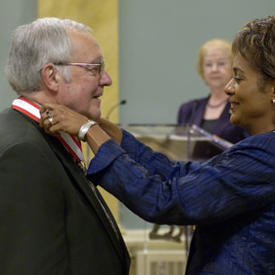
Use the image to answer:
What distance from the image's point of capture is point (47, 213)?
5.71ft

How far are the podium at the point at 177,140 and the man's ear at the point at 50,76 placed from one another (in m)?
1.67

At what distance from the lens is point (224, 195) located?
1.73 meters

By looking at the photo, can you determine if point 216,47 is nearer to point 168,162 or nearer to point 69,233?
point 168,162

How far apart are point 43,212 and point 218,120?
2938mm

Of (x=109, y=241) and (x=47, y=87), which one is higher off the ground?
(x=47, y=87)

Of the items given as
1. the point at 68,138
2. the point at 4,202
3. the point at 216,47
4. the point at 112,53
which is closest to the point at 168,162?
the point at 68,138

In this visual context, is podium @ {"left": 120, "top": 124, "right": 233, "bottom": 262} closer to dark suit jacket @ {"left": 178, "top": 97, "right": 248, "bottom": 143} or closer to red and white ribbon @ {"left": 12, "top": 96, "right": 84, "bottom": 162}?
dark suit jacket @ {"left": 178, "top": 97, "right": 248, "bottom": 143}

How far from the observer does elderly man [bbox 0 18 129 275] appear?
172 cm

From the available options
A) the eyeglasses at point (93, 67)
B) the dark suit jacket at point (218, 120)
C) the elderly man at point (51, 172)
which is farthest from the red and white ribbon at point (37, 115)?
the dark suit jacket at point (218, 120)

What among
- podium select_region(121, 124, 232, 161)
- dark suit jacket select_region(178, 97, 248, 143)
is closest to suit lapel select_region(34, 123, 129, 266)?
podium select_region(121, 124, 232, 161)

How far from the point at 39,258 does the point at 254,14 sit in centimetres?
469

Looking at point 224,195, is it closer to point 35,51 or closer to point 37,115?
point 37,115

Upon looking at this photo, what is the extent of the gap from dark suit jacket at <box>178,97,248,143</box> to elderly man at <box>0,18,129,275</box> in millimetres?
2253

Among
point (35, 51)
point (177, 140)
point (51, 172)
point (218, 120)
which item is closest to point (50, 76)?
point (35, 51)
